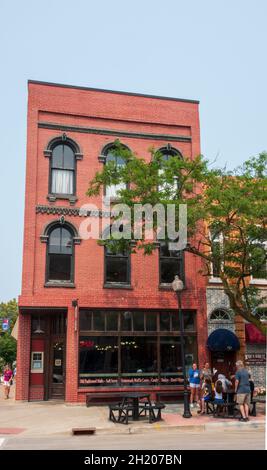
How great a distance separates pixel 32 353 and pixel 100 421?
5501 millimetres

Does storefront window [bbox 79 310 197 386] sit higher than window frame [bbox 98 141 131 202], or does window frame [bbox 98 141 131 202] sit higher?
window frame [bbox 98 141 131 202]

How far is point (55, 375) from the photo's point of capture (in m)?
19.8

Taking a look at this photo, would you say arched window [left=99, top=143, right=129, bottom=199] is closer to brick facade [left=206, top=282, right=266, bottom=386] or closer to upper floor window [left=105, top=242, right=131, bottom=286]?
upper floor window [left=105, top=242, right=131, bottom=286]

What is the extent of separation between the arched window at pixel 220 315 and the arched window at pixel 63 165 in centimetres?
724

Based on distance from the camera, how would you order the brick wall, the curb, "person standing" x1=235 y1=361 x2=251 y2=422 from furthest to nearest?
the brick wall, "person standing" x1=235 y1=361 x2=251 y2=422, the curb

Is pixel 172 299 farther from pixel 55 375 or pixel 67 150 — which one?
pixel 67 150

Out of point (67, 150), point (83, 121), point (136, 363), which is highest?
point (83, 121)

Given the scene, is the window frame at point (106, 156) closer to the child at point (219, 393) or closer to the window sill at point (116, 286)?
the window sill at point (116, 286)

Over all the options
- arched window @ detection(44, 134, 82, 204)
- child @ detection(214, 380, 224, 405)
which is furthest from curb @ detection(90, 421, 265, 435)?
arched window @ detection(44, 134, 82, 204)

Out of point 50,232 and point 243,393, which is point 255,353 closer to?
point 243,393

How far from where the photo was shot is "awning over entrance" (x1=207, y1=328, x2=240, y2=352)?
1998cm

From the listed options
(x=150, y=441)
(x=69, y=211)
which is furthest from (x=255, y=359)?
(x=150, y=441)


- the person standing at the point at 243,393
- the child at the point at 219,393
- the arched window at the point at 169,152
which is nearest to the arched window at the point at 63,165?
the arched window at the point at 169,152
